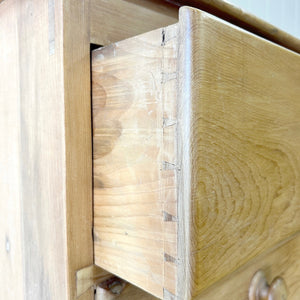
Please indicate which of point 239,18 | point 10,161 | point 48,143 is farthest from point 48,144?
point 239,18

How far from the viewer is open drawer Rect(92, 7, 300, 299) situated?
0.87ft

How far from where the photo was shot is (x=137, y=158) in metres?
0.32

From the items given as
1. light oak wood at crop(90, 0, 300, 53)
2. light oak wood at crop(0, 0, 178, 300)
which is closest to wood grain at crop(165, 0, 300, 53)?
light oak wood at crop(90, 0, 300, 53)

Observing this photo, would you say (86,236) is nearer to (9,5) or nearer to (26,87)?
(26,87)

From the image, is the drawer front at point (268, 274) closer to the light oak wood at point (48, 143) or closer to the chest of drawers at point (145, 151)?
the chest of drawers at point (145, 151)

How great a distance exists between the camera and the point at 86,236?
0.38 metres

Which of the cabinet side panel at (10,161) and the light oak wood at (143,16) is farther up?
the light oak wood at (143,16)

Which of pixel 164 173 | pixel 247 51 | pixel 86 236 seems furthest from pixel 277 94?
pixel 86 236

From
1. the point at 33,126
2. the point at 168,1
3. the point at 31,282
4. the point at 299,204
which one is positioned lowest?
the point at 31,282

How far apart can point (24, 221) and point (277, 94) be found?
38cm

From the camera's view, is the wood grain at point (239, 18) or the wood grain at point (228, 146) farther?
the wood grain at point (239, 18)

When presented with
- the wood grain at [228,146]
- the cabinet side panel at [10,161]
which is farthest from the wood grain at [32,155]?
the wood grain at [228,146]

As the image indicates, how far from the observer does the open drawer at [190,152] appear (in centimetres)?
26

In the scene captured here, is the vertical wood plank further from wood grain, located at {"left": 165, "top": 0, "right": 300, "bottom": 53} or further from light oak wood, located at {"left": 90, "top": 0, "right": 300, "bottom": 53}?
wood grain, located at {"left": 165, "top": 0, "right": 300, "bottom": 53}
